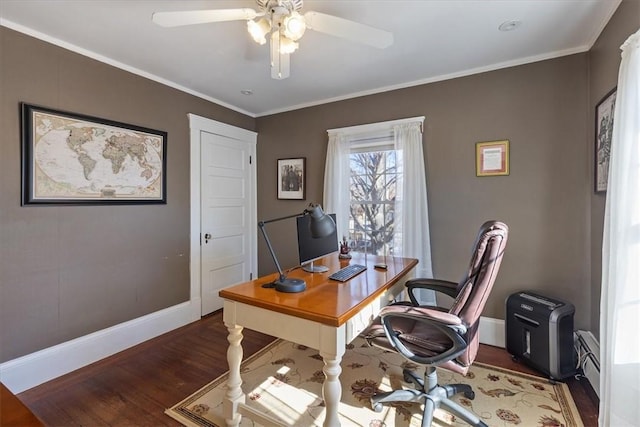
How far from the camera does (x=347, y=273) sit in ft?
6.63

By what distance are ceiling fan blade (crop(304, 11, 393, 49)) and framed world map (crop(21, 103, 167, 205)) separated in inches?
80.5

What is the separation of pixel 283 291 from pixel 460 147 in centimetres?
221

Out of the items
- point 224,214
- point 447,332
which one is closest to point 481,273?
point 447,332

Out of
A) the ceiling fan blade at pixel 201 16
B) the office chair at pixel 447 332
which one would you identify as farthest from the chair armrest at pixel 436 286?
the ceiling fan blade at pixel 201 16

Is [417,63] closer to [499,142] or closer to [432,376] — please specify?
[499,142]

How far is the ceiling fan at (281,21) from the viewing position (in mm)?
1438

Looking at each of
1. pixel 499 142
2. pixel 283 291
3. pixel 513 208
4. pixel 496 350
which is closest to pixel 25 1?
pixel 283 291

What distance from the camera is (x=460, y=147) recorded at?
2.80 metres

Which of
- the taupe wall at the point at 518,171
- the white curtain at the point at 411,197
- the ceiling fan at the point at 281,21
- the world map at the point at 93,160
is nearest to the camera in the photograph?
the ceiling fan at the point at 281,21

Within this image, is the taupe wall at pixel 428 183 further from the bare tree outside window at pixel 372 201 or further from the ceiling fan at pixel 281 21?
the ceiling fan at pixel 281 21

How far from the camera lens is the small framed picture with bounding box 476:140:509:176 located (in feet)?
8.59

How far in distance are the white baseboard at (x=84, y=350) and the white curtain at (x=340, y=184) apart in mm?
1923

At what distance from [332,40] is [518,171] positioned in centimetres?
194

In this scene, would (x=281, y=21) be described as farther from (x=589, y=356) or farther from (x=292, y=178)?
(x=589, y=356)
